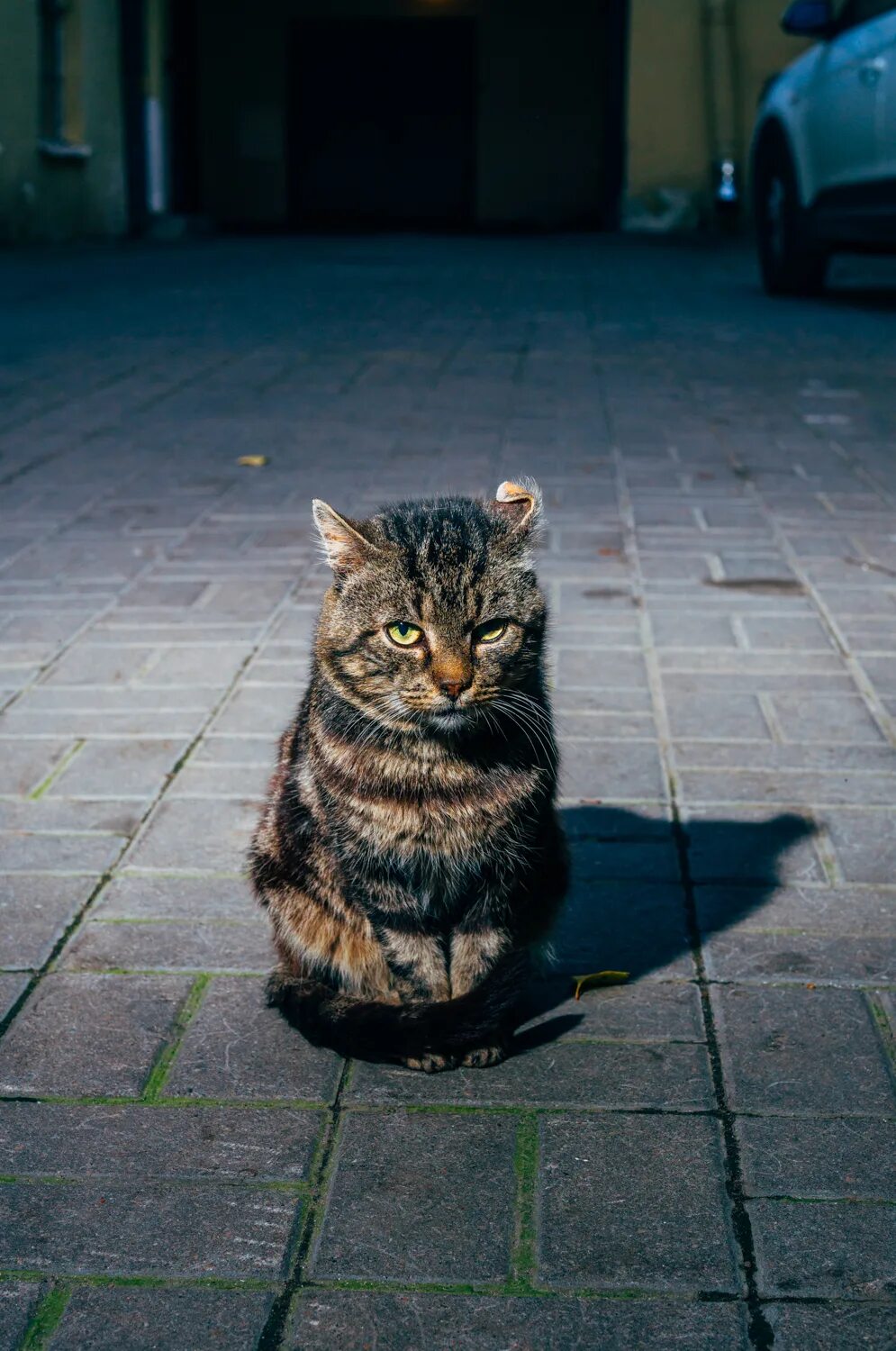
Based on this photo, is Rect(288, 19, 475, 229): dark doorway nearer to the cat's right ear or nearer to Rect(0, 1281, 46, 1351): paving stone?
the cat's right ear

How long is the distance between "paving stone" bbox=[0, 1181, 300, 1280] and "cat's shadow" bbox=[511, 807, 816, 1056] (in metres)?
0.66

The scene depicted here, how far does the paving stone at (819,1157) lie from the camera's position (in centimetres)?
229

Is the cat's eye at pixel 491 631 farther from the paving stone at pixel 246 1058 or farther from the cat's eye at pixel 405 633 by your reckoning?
the paving stone at pixel 246 1058

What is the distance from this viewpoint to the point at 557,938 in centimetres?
311

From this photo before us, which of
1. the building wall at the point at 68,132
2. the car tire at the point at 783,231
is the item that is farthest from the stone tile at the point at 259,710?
the building wall at the point at 68,132

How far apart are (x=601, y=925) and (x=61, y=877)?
120 centimetres

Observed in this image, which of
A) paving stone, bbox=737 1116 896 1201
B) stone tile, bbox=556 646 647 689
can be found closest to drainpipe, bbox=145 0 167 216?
stone tile, bbox=556 646 647 689

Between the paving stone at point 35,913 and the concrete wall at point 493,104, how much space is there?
78.9 ft

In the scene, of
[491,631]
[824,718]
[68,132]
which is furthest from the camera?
[68,132]

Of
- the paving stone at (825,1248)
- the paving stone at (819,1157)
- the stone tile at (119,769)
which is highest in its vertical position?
the stone tile at (119,769)

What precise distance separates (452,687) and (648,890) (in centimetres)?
94

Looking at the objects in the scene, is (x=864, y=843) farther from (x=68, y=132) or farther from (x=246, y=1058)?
(x=68, y=132)

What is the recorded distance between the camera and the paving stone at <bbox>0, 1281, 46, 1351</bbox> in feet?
6.48

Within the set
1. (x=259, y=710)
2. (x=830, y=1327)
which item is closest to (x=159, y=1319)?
(x=830, y=1327)
